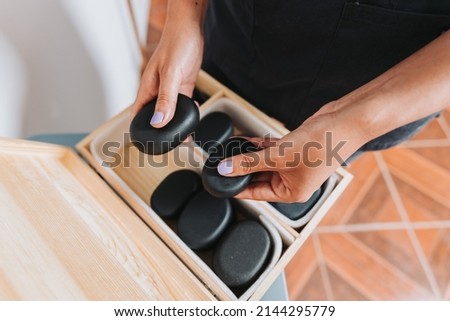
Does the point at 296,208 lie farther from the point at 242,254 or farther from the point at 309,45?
the point at 309,45

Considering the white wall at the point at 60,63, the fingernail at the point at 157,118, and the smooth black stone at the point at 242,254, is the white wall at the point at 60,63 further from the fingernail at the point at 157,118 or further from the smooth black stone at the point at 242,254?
the smooth black stone at the point at 242,254

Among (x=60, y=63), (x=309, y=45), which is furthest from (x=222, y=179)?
(x=60, y=63)

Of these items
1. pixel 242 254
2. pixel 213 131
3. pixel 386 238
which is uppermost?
pixel 213 131

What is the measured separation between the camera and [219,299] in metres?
0.47

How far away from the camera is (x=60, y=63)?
678 mm

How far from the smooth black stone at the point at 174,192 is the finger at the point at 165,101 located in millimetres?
121

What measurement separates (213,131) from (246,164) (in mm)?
170

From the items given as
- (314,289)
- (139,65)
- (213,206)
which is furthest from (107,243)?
(139,65)

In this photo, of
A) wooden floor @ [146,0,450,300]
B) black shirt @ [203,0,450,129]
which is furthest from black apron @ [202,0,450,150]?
wooden floor @ [146,0,450,300]

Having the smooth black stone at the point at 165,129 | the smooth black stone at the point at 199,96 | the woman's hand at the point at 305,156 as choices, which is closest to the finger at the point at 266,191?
the woman's hand at the point at 305,156

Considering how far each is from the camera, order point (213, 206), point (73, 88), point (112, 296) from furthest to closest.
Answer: point (73, 88), point (213, 206), point (112, 296)

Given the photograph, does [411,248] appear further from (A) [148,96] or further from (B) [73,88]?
(B) [73,88]

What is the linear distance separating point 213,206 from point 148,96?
8.4 inches

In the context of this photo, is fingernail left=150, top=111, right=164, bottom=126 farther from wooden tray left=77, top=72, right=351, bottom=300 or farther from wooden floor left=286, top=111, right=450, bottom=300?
wooden floor left=286, top=111, right=450, bottom=300
